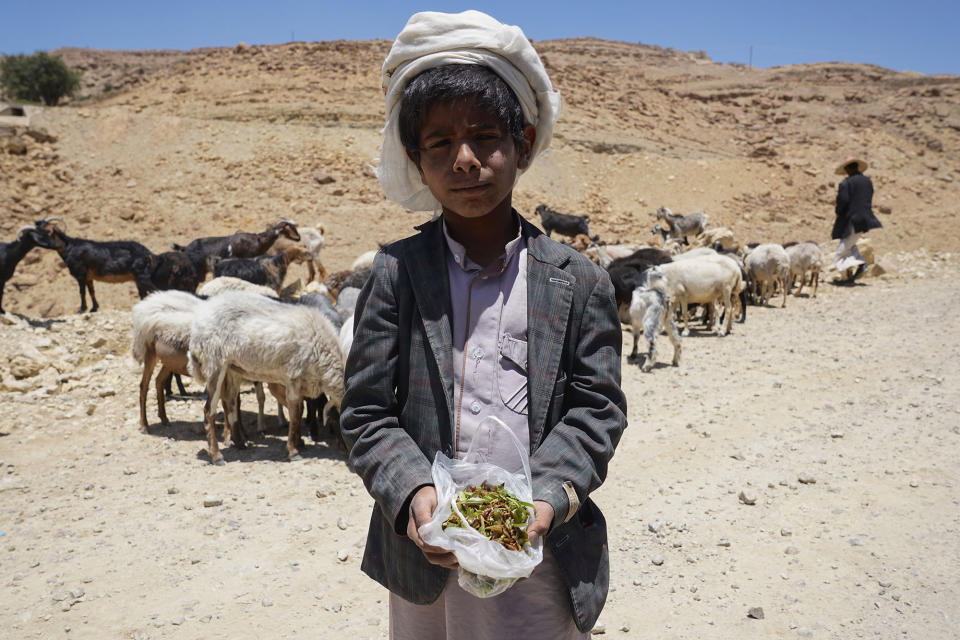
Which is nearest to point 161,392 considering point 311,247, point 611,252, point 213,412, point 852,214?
point 213,412

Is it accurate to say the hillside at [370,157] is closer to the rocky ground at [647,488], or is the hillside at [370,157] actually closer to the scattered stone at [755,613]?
the rocky ground at [647,488]

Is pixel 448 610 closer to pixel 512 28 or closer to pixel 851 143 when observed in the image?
pixel 512 28

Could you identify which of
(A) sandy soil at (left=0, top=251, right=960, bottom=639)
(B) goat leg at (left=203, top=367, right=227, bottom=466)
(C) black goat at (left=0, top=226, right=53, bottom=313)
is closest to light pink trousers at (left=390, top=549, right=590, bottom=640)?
(A) sandy soil at (left=0, top=251, right=960, bottom=639)

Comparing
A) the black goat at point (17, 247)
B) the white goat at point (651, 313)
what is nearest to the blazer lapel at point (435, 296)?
the white goat at point (651, 313)

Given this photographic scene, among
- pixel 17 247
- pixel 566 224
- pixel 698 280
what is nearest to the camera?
pixel 698 280

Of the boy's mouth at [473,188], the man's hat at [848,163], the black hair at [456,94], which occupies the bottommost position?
the boy's mouth at [473,188]

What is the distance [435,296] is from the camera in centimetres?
172

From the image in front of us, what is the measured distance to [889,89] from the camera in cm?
3694

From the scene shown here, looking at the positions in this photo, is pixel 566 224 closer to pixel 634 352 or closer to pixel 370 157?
pixel 370 157

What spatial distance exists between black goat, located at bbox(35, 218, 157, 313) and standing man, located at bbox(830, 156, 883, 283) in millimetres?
14409

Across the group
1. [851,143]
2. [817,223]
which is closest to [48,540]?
[817,223]

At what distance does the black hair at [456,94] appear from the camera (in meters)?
1.66

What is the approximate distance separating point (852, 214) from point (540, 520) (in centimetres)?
1554

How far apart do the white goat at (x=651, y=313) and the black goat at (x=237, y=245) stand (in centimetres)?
855
